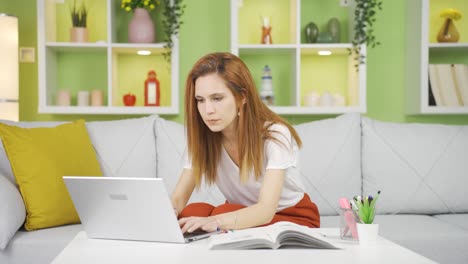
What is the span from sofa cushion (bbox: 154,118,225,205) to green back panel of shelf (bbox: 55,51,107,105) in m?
0.91

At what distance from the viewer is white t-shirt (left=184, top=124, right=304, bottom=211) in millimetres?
1795

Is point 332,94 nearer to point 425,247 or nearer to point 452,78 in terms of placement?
point 452,78

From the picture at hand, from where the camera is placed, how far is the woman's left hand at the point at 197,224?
4.69 feet

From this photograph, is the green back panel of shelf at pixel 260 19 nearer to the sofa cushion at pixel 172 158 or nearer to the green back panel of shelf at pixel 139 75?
the green back panel of shelf at pixel 139 75

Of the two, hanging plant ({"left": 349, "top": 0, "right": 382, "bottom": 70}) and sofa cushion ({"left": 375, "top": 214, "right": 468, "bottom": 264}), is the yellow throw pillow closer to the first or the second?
sofa cushion ({"left": 375, "top": 214, "right": 468, "bottom": 264})

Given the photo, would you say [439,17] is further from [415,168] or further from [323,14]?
[415,168]

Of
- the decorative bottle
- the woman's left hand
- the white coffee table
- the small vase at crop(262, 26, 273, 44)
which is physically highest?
the small vase at crop(262, 26, 273, 44)

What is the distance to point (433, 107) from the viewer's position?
3.40 meters

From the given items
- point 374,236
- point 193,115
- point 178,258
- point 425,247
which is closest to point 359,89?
point 425,247

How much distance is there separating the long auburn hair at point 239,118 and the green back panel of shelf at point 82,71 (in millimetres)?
1901

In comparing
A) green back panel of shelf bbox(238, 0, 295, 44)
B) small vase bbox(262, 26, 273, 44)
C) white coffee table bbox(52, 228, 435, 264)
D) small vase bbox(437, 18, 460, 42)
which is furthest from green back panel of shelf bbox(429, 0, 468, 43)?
white coffee table bbox(52, 228, 435, 264)

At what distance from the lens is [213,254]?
124cm

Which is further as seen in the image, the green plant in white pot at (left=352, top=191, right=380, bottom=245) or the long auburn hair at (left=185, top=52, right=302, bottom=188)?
the long auburn hair at (left=185, top=52, right=302, bottom=188)

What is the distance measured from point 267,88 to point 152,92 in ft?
2.24
